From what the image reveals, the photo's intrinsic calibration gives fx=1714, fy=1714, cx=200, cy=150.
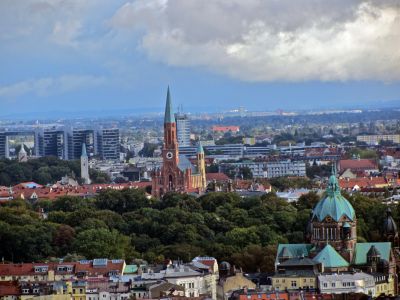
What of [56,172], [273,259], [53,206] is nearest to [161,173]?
[53,206]

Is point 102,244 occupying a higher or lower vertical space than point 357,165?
higher

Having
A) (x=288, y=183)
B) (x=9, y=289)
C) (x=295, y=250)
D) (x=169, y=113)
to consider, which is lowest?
(x=288, y=183)

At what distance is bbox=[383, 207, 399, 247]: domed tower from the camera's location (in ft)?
281

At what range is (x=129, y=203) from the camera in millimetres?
115750

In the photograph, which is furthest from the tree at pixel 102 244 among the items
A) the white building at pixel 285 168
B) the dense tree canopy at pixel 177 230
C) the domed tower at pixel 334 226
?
the white building at pixel 285 168

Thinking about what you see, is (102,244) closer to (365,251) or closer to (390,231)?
(390,231)

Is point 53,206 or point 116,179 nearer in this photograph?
point 53,206

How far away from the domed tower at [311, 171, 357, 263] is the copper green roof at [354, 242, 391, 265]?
1.09 ft

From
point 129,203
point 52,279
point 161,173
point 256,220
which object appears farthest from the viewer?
point 161,173

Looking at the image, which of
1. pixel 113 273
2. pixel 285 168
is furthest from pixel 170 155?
pixel 113 273

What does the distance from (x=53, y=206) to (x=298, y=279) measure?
43027 mm

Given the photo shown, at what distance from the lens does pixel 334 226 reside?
81.2 m

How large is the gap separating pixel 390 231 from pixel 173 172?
57.0m

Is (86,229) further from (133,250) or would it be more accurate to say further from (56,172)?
(56,172)
